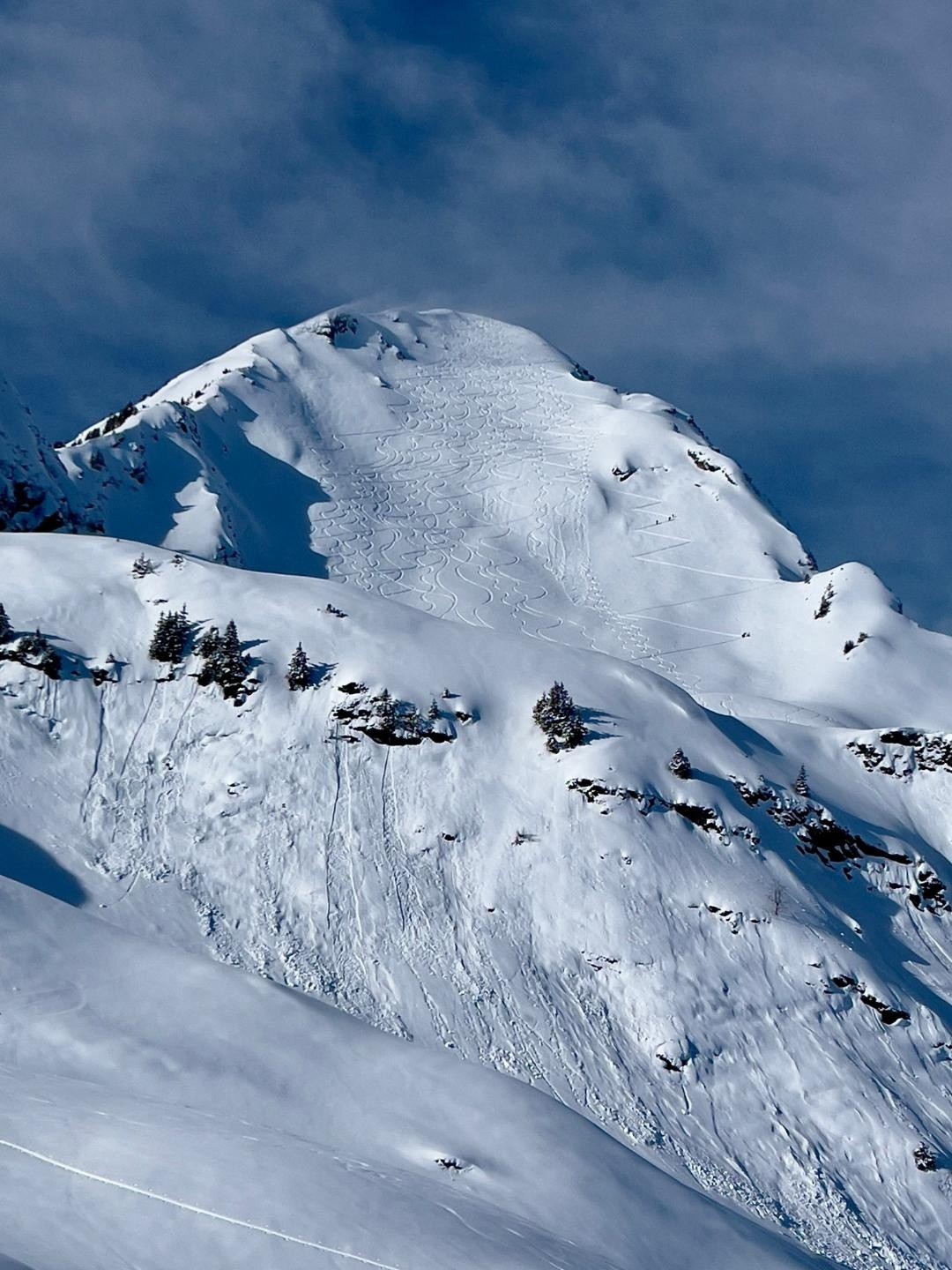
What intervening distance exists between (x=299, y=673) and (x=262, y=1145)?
1024 inches

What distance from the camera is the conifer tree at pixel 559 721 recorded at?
36625 millimetres

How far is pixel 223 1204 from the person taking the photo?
1019 cm

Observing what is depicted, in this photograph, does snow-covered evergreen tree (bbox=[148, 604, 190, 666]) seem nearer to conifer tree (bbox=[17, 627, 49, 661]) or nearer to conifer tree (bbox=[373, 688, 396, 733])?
conifer tree (bbox=[17, 627, 49, 661])

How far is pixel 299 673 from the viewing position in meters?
37.3

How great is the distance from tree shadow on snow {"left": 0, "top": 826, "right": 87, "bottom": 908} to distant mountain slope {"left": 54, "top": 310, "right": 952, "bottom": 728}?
3631 cm

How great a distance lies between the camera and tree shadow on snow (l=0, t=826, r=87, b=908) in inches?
1083

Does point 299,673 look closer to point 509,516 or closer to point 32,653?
point 32,653

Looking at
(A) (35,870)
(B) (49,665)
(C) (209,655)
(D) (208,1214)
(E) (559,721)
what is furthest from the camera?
(C) (209,655)

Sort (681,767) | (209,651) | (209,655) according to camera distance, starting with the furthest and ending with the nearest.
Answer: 1. (209,651)
2. (209,655)
3. (681,767)

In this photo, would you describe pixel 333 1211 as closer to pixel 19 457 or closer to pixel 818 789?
pixel 818 789

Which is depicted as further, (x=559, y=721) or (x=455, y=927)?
(x=559, y=721)

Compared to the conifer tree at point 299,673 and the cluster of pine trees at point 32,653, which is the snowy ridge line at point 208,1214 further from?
the cluster of pine trees at point 32,653

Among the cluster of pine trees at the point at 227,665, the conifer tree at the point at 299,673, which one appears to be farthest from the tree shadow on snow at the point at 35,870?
the conifer tree at the point at 299,673

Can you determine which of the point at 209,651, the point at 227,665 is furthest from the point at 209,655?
the point at 227,665
